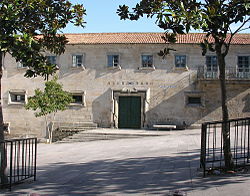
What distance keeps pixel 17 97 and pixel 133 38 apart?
954 cm

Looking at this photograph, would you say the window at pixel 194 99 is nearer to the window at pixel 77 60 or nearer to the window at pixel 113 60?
the window at pixel 113 60

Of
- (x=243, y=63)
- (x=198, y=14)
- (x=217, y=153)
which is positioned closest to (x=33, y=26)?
(x=198, y=14)

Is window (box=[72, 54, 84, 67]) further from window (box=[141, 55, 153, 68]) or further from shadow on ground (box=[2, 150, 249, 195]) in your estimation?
shadow on ground (box=[2, 150, 249, 195])

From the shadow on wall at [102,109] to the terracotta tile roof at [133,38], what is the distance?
369 centimetres

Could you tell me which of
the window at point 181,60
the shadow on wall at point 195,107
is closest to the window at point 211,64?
the shadow on wall at point 195,107

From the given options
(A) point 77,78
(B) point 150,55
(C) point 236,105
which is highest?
(B) point 150,55

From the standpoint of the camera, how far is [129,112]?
22188 millimetres

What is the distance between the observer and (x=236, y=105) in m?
20.7

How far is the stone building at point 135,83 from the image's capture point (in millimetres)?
20828

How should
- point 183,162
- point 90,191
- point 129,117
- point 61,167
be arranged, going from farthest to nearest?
1. point 129,117
2. point 61,167
3. point 183,162
4. point 90,191

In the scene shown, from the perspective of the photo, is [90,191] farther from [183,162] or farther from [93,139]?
[93,139]

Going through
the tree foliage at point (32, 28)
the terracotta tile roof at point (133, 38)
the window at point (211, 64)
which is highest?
the terracotta tile roof at point (133, 38)

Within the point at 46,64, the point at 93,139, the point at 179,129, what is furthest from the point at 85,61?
the point at 46,64

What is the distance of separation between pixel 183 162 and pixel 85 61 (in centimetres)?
1487
